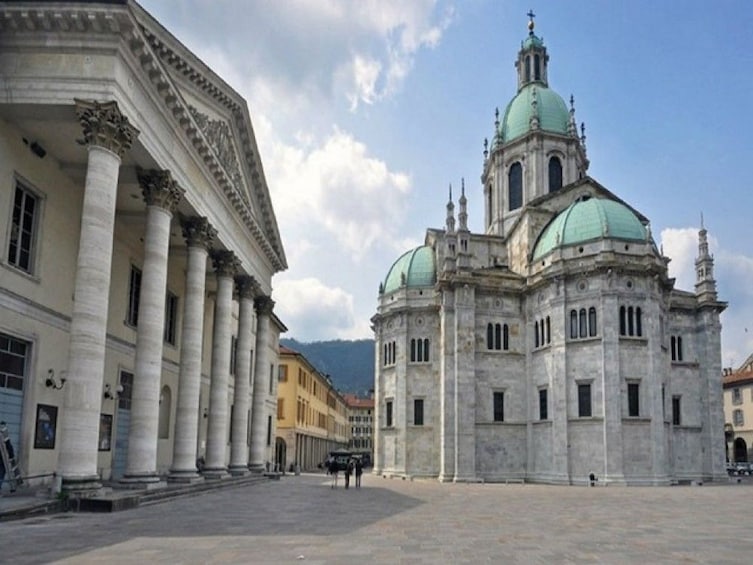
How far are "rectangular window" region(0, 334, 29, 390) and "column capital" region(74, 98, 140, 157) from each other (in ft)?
21.2

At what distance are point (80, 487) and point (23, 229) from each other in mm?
8549

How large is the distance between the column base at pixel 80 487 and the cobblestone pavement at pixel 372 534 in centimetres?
82

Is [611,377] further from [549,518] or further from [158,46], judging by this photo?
[158,46]

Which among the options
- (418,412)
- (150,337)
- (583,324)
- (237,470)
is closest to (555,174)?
(583,324)

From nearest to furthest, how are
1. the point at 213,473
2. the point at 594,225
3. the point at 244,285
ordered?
the point at 213,473 → the point at 244,285 → the point at 594,225

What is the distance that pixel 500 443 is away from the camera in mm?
51031

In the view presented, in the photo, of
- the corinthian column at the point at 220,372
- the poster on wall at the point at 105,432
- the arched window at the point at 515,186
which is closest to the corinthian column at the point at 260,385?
the corinthian column at the point at 220,372

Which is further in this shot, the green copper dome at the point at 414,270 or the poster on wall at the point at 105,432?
the green copper dome at the point at 414,270

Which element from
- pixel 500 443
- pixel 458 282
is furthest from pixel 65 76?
pixel 500 443

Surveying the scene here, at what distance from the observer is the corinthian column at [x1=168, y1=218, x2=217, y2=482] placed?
1035 inches

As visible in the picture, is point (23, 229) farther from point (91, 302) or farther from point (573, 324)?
point (573, 324)

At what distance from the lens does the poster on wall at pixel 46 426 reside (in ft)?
72.2

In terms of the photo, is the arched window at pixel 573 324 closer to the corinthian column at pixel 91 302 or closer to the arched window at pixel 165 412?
the arched window at pixel 165 412

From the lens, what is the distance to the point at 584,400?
46938mm
